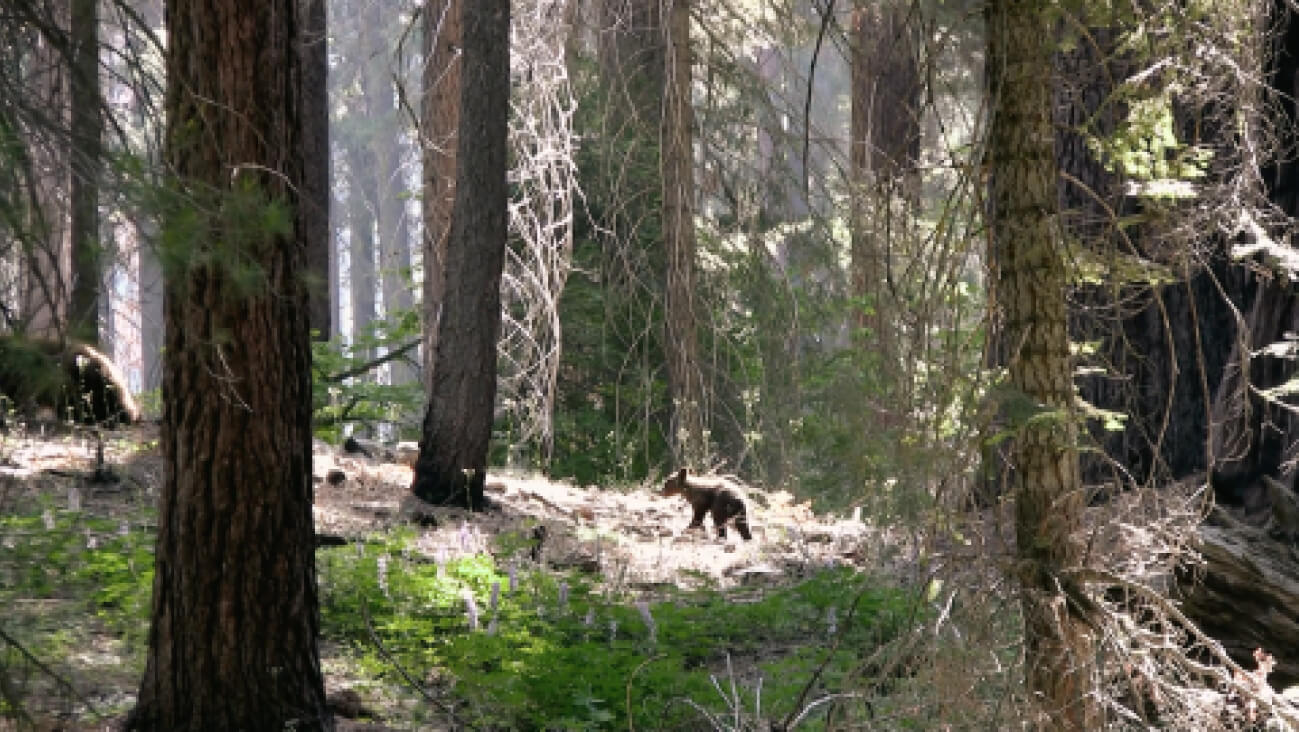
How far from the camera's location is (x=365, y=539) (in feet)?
26.3

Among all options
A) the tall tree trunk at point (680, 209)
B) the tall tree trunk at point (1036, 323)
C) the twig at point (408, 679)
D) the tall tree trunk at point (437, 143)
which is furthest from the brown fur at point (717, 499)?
the tall tree trunk at point (1036, 323)

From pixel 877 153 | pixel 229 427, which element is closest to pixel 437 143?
pixel 877 153

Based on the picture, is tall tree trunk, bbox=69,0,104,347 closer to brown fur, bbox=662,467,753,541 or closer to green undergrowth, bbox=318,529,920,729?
green undergrowth, bbox=318,529,920,729

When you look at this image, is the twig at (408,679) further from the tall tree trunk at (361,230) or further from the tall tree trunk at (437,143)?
the tall tree trunk at (361,230)

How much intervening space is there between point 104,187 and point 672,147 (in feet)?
17.8

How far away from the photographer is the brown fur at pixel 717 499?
9.84 metres

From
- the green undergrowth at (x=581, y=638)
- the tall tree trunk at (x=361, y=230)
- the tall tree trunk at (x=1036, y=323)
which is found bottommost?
the green undergrowth at (x=581, y=638)

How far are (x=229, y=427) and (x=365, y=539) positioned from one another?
3193mm

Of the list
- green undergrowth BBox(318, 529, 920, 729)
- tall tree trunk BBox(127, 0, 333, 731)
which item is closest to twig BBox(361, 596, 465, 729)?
green undergrowth BBox(318, 529, 920, 729)

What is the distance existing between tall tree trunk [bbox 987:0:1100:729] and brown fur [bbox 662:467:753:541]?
5.78 m

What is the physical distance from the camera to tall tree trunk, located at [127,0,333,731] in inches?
194

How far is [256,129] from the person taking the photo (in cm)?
482

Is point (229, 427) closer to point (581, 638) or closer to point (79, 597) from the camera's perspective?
point (79, 597)

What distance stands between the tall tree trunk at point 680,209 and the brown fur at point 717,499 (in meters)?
0.52
